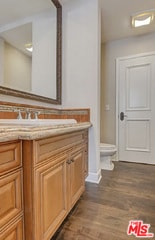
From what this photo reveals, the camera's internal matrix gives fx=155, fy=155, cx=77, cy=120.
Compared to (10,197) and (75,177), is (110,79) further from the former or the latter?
(10,197)

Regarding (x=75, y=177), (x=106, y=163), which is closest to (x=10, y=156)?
(x=75, y=177)

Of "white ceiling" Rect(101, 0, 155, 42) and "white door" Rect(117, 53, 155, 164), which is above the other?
"white ceiling" Rect(101, 0, 155, 42)

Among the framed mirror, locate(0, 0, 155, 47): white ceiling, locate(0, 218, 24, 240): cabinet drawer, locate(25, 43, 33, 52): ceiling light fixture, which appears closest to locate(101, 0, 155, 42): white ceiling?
locate(0, 0, 155, 47): white ceiling

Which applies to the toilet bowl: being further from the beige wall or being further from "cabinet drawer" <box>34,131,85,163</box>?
"cabinet drawer" <box>34,131,85,163</box>

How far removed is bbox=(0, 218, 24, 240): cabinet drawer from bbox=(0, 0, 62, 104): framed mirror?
0.94 meters

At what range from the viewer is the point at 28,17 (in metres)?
1.61

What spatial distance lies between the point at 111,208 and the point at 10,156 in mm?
→ 1166

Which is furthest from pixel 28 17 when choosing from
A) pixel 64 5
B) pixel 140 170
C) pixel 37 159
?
pixel 140 170

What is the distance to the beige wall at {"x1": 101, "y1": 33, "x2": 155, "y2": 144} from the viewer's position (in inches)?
114

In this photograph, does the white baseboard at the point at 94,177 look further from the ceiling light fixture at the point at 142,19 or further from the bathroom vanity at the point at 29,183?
the ceiling light fixture at the point at 142,19

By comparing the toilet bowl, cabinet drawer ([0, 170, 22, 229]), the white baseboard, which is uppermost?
cabinet drawer ([0, 170, 22, 229])

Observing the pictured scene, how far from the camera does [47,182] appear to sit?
89 centimetres

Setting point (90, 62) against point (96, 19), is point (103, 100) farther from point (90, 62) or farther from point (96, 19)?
point (96, 19)

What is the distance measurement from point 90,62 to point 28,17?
2.78 feet
